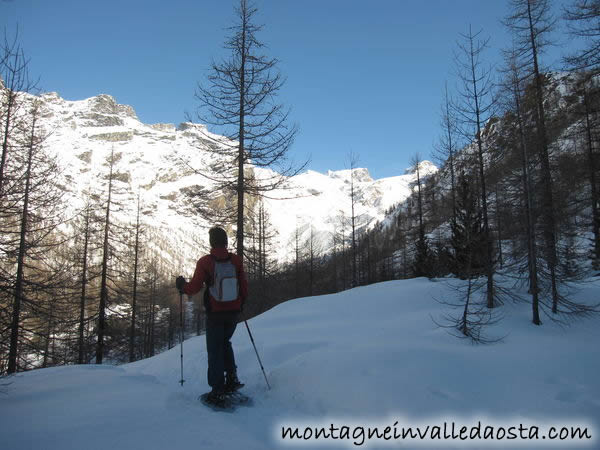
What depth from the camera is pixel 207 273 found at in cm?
418

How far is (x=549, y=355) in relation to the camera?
4926 millimetres

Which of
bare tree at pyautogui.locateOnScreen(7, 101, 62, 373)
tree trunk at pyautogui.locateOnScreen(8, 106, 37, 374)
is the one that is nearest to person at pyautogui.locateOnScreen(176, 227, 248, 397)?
tree trunk at pyautogui.locateOnScreen(8, 106, 37, 374)

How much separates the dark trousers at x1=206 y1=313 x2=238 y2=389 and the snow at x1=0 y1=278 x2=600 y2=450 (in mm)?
397

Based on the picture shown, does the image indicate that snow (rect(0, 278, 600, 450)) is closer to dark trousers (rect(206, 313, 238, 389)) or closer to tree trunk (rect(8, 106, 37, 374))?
dark trousers (rect(206, 313, 238, 389))

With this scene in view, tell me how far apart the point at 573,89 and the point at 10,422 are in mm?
14057

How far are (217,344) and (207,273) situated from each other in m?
1.00

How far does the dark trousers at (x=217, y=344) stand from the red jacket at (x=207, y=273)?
0.36 metres

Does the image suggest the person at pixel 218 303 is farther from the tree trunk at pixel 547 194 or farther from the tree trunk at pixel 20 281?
the tree trunk at pixel 547 194

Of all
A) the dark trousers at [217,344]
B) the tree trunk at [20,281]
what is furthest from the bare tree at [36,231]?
the dark trousers at [217,344]

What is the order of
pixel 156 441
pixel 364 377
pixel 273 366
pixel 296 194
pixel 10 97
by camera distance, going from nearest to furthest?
pixel 156 441 → pixel 364 377 → pixel 273 366 → pixel 10 97 → pixel 296 194

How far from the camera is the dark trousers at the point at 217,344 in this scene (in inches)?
160

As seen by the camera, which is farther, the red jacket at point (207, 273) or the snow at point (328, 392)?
the red jacket at point (207, 273)

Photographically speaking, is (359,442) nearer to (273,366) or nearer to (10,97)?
(273,366)

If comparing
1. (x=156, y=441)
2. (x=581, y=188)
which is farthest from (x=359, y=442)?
(x=581, y=188)
